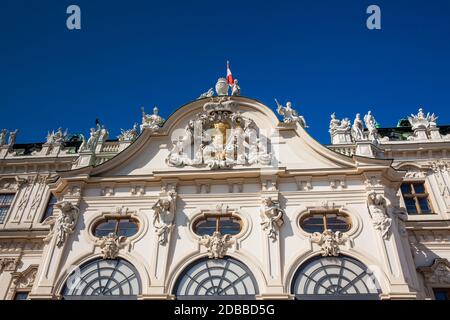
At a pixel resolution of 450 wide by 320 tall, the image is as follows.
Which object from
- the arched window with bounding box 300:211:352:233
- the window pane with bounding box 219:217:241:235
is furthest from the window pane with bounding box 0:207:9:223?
the arched window with bounding box 300:211:352:233

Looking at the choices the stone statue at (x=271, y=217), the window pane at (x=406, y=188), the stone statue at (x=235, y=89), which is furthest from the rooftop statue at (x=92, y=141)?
the window pane at (x=406, y=188)

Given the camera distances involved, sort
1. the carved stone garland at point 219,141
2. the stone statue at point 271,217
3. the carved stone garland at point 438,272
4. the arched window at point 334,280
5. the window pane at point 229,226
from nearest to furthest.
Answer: the arched window at point 334,280 → the stone statue at point 271,217 → the window pane at point 229,226 → the carved stone garland at point 438,272 → the carved stone garland at point 219,141

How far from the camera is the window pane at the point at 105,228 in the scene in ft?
65.3

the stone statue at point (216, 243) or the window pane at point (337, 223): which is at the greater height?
the window pane at point (337, 223)

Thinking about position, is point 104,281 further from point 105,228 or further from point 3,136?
point 3,136

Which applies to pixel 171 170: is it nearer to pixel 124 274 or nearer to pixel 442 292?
pixel 124 274

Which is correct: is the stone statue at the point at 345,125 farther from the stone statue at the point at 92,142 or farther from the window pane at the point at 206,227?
the stone statue at the point at 92,142

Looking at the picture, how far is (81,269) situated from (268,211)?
8565 millimetres

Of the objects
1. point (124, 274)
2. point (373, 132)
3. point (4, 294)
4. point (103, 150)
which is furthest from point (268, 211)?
point (4, 294)

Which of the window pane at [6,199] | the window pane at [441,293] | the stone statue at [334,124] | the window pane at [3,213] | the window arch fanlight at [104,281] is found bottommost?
the window arch fanlight at [104,281]

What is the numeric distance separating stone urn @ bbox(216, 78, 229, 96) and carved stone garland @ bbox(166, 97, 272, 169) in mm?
615

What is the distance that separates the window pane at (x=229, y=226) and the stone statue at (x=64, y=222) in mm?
6896
